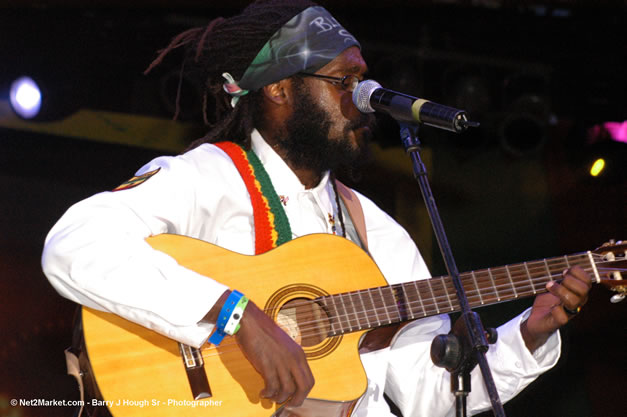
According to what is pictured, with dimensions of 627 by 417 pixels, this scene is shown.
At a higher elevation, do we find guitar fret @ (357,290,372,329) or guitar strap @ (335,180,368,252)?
guitar strap @ (335,180,368,252)

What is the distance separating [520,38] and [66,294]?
12.2ft

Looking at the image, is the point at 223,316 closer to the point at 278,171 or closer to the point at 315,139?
the point at 278,171

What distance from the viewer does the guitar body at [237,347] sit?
8.13 feet

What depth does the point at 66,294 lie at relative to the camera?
2.58 metres

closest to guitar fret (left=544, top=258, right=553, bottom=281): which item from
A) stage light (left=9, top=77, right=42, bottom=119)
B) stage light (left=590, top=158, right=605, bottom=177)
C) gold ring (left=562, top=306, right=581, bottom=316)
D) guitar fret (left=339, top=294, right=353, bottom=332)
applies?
gold ring (left=562, top=306, right=581, bottom=316)

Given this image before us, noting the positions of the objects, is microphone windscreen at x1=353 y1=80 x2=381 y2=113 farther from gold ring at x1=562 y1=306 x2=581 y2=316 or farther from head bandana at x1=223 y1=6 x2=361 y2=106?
gold ring at x1=562 y1=306 x2=581 y2=316

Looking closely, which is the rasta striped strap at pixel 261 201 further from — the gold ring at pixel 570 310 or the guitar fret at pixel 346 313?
the gold ring at pixel 570 310

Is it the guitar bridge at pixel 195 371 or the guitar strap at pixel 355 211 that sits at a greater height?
the guitar strap at pixel 355 211

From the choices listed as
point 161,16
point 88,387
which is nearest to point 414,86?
point 161,16

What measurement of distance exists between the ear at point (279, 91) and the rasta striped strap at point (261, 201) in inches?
11.9

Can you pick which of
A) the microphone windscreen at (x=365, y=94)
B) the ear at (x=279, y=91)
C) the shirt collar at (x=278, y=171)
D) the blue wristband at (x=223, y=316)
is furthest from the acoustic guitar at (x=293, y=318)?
the ear at (x=279, y=91)

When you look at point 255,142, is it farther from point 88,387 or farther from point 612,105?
point 612,105

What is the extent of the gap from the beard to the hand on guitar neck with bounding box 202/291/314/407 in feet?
3.60

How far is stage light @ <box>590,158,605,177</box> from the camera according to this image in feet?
16.8
